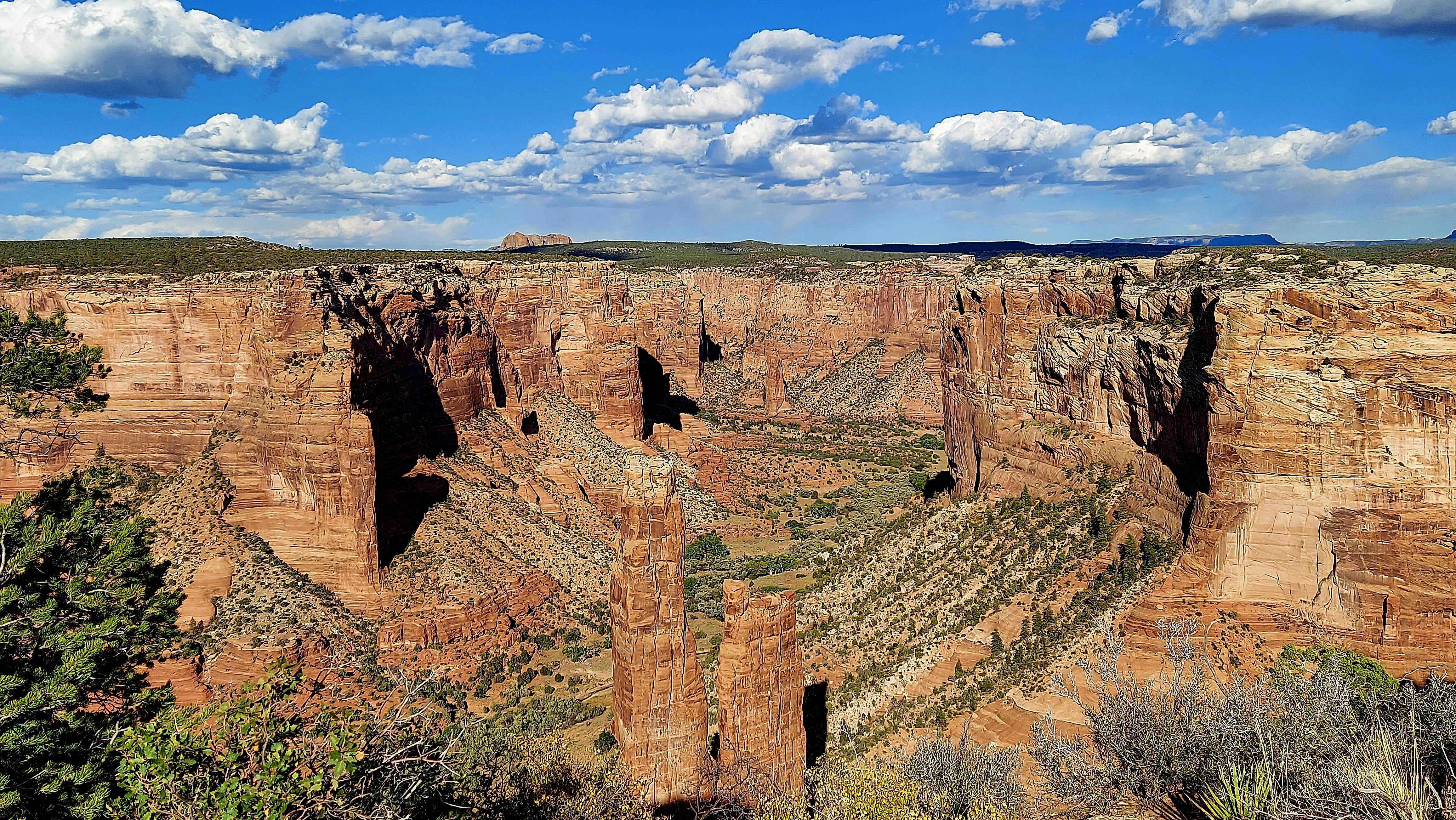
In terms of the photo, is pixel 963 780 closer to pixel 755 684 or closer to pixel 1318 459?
pixel 755 684

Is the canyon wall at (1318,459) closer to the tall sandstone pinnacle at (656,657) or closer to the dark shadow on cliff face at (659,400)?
the tall sandstone pinnacle at (656,657)

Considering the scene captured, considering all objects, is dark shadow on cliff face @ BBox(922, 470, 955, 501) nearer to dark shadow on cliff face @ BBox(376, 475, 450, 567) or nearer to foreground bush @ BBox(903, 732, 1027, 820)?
foreground bush @ BBox(903, 732, 1027, 820)

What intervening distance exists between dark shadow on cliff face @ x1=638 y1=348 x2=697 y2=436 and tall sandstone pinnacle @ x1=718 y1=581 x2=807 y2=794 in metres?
58.2

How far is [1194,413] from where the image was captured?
31531mm

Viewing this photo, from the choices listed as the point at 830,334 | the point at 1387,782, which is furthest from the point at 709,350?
the point at 1387,782

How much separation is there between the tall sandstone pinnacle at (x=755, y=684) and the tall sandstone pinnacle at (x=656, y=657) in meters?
0.98

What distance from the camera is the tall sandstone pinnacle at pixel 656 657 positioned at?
75.2ft

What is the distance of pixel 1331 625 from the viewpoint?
1083 inches

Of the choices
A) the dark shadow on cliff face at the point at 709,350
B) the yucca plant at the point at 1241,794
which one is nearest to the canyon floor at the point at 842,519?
the yucca plant at the point at 1241,794

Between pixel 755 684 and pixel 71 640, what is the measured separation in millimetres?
16220

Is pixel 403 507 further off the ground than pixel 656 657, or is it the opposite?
pixel 656 657

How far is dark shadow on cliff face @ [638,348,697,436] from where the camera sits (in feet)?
294

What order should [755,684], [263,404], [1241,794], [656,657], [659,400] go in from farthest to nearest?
1. [659,400]
2. [263,404]
3. [755,684]
4. [656,657]
5. [1241,794]

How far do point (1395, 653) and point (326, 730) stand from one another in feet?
100
